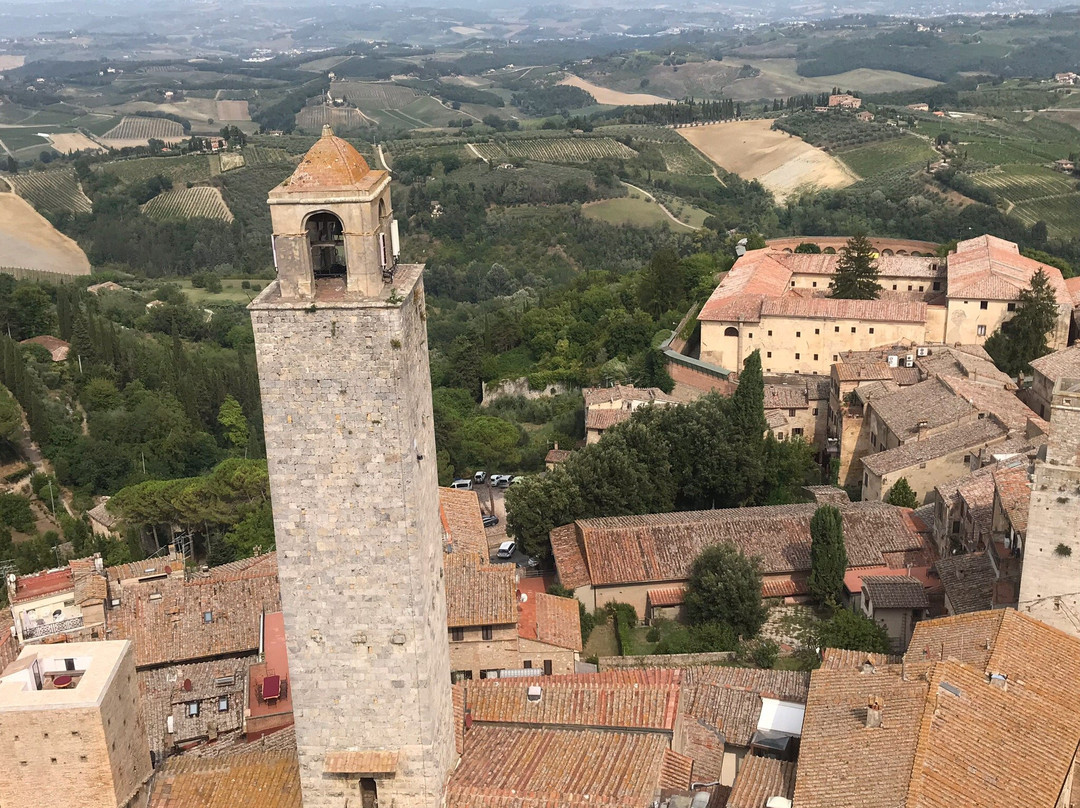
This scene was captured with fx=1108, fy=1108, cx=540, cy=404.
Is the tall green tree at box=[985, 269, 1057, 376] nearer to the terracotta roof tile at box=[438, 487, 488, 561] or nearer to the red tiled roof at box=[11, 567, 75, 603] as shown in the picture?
the terracotta roof tile at box=[438, 487, 488, 561]

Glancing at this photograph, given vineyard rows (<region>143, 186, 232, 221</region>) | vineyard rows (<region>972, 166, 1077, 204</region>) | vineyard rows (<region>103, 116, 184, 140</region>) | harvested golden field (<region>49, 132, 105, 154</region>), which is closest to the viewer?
vineyard rows (<region>972, 166, 1077, 204</region>)

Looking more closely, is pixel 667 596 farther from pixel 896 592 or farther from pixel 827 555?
pixel 896 592

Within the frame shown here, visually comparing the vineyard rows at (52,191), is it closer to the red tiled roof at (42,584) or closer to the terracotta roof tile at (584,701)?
the red tiled roof at (42,584)

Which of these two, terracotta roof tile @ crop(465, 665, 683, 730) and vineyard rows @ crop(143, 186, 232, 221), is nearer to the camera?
terracotta roof tile @ crop(465, 665, 683, 730)

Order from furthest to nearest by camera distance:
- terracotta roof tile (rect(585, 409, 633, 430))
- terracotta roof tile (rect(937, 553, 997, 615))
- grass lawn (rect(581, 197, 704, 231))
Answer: grass lawn (rect(581, 197, 704, 231)) < terracotta roof tile (rect(585, 409, 633, 430)) < terracotta roof tile (rect(937, 553, 997, 615))

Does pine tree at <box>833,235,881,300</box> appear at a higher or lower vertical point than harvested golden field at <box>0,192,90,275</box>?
higher

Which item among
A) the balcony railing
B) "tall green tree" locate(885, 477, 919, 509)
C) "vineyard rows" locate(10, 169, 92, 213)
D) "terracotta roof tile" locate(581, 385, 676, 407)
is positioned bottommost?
"vineyard rows" locate(10, 169, 92, 213)

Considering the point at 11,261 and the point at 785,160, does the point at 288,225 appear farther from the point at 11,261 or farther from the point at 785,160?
the point at 785,160

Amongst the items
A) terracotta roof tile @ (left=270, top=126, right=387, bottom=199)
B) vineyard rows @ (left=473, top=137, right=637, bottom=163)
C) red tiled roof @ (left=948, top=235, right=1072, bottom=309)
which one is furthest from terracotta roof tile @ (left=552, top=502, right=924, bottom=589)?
vineyard rows @ (left=473, top=137, right=637, bottom=163)

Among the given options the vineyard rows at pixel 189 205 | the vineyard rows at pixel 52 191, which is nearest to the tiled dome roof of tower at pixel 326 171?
the vineyard rows at pixel 189 205
